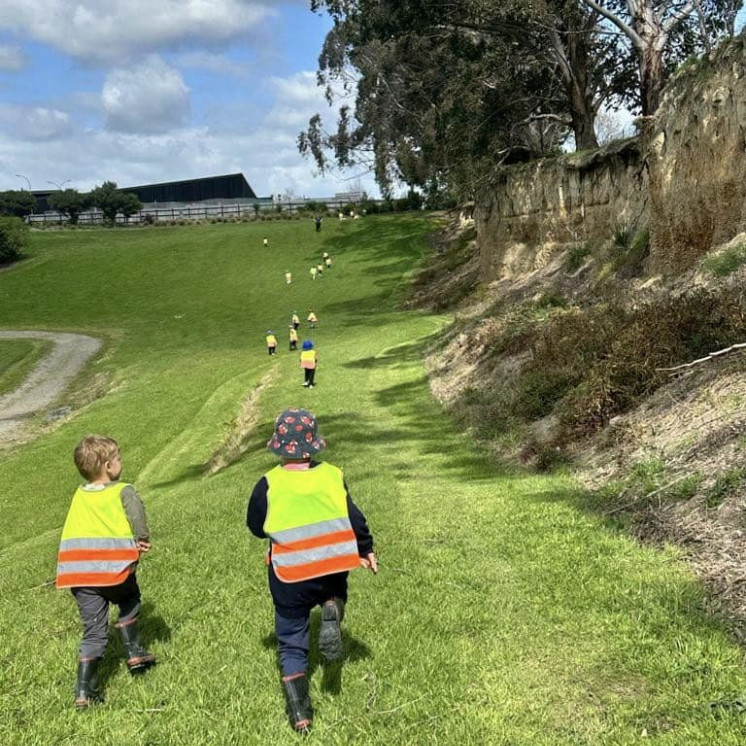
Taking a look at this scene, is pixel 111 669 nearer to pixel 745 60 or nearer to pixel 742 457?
pixel 742 457

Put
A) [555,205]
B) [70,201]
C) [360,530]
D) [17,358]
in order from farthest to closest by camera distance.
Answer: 1. [70,201]
2. [17,358]
3. [555,205]
4. [360,530]

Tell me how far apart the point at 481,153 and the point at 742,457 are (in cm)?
2884

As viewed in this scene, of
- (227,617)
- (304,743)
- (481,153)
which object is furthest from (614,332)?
(481,153)

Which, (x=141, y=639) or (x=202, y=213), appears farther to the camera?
(x=202, y=213)

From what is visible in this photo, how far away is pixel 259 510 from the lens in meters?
4.44

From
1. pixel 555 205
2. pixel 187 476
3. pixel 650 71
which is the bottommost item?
pixel 187 476

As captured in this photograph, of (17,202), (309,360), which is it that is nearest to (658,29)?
(309,360)

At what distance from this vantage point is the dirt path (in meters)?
26.8

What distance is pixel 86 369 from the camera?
34.6m

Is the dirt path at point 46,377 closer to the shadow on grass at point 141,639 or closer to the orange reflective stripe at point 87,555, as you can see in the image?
the shadow on grass at point 141,639

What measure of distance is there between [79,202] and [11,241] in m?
35.7

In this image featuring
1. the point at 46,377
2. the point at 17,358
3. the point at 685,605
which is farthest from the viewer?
the point at 17,358

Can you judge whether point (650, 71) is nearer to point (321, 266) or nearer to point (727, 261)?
point (727, 261)

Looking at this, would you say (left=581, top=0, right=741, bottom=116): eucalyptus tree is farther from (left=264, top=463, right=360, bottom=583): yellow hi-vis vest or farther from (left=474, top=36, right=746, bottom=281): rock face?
(left=264, top=463, right=360, bottom=583): yellow hi-vis vest
